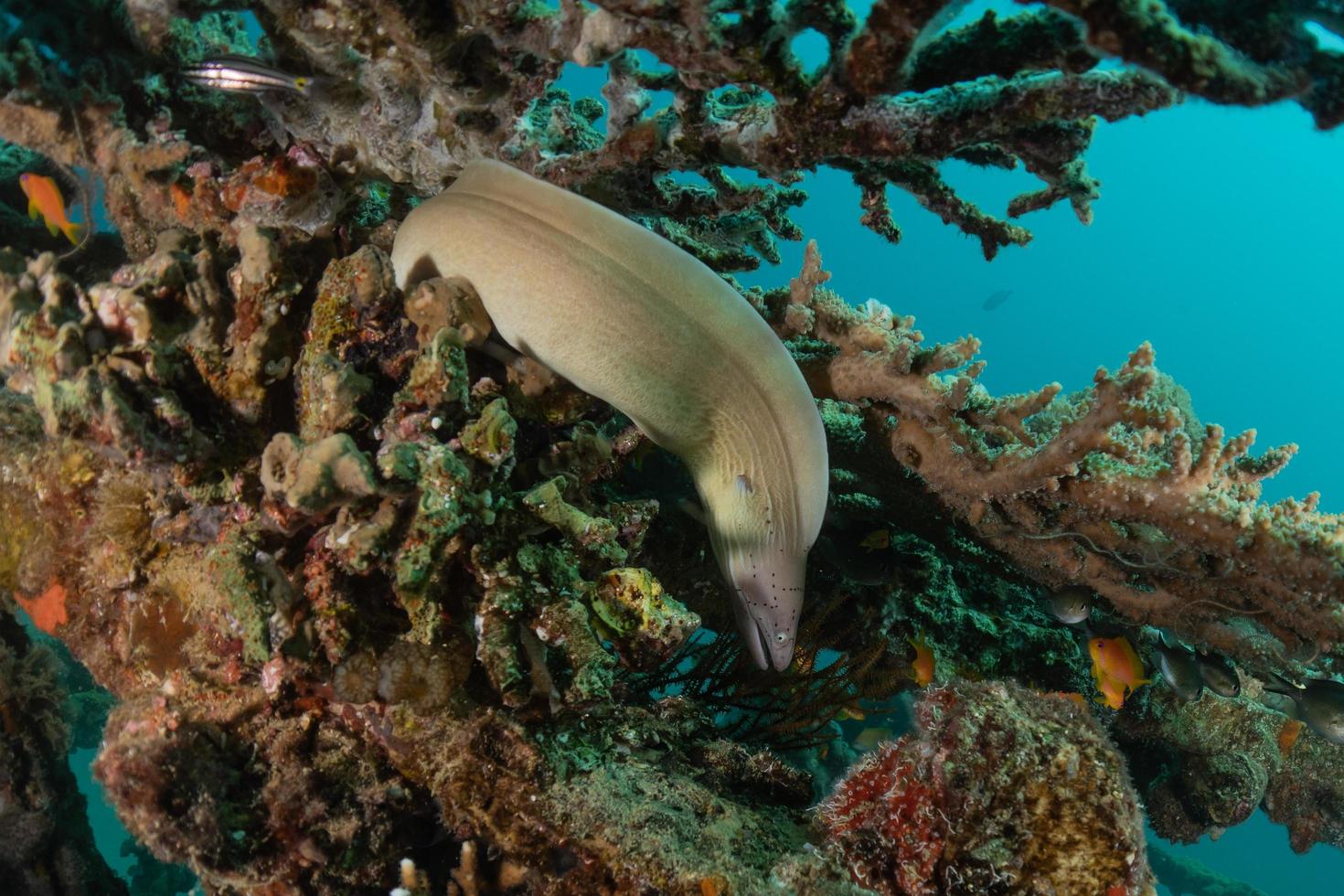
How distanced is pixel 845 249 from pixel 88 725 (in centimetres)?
14296

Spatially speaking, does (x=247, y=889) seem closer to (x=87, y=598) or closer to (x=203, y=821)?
(x=203, y=821)

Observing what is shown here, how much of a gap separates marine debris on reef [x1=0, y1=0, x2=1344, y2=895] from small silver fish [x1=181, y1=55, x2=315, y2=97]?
181 mm

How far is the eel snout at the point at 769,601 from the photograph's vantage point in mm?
3832

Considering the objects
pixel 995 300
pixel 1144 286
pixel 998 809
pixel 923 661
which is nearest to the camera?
pixel 998 809

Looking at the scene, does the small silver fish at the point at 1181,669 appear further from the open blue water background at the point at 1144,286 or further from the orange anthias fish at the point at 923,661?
the open blue water background at the point at 1144,286

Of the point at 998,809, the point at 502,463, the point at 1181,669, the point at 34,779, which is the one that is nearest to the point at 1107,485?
the point at 998,809

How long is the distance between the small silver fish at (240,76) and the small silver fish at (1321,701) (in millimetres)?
6936

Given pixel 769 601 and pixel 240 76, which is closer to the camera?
pixel 240 76

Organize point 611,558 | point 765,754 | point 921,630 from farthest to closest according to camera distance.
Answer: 1. point 921,630
2. point 765,754
3. point 611,558

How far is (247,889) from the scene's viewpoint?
2.72 m

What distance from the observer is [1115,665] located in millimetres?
4602

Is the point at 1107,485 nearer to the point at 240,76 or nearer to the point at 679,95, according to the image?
the point at 679,95

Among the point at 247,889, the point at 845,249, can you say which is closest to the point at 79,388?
the point at 247,889

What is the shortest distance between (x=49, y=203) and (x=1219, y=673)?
796 centimetres
